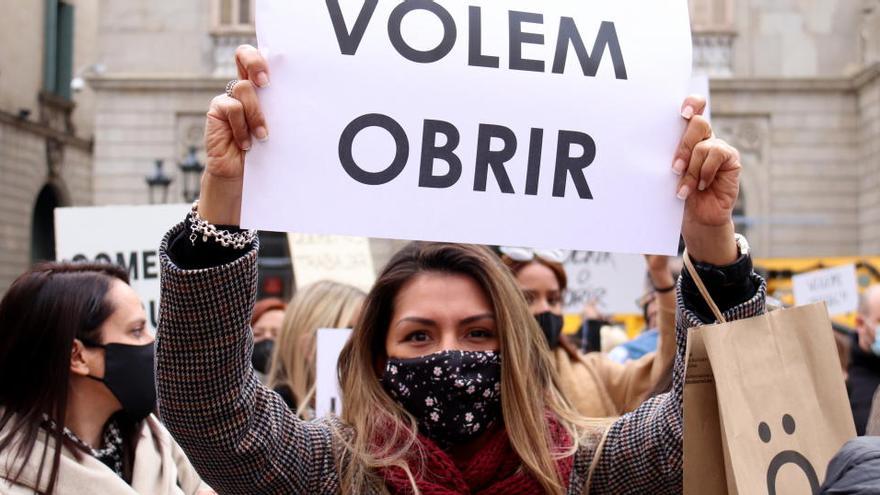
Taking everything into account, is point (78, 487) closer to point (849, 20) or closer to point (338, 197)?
point (338, 197)

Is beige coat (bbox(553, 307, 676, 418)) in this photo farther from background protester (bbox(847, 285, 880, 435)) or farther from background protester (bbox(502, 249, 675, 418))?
background protester (bbox(847, 285, 880, 435))

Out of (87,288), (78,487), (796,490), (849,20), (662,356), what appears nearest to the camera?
(796,490)

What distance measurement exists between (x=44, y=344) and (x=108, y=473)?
1.48 feet

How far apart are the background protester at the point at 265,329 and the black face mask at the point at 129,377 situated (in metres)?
2.95

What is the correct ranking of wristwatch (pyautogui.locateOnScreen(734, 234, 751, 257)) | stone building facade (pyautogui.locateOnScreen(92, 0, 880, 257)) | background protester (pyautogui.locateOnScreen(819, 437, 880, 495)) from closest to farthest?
background protester (pyautogui.locateOnScreen(819, 437, 880, 495)) → wristwatch (pyautogui.locateOnScreen(734, 234, 751, 257)) → stone building facade (pyautogui.locateOnScreen(92, 0, 880, 257))

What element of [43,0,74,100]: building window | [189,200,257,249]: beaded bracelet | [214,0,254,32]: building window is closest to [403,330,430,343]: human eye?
[189,200,257,249]: beaded bracelet

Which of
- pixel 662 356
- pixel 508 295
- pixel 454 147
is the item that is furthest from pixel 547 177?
pixel 662 356

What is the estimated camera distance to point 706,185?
7.51ft

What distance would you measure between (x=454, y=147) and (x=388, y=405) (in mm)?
643

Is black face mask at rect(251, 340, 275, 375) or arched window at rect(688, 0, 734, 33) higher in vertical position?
arched window at rect(688, 0, 734, 33)

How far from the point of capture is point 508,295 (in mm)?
2633

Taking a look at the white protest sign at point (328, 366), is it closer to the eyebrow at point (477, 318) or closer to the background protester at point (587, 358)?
the background protester at point (587, 358)

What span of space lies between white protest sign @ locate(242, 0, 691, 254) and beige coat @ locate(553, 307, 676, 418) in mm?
2134

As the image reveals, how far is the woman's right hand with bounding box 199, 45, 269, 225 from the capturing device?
2.14 meters
